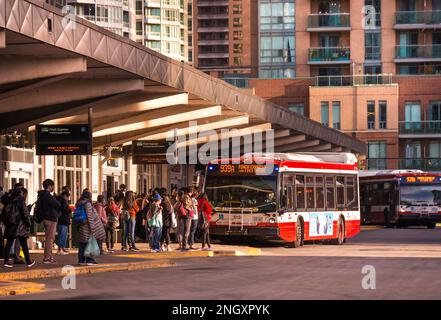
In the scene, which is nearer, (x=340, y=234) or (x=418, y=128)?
(x=340, y=234)

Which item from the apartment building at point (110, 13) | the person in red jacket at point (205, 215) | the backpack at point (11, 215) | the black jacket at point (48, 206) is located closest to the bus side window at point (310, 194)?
the person in red jacket at point (205, 215)

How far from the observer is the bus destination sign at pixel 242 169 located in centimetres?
3769

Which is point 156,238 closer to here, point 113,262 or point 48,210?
point 113,262

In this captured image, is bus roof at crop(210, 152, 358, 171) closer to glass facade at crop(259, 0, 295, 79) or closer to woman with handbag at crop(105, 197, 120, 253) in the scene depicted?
woman with handbag at crop(105, 197, 120, 253)

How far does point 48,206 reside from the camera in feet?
91.2

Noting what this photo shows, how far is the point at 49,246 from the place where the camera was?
2784cm

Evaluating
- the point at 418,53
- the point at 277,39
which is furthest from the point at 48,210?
the point at 277,39

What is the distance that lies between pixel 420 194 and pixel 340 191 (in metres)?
20.9

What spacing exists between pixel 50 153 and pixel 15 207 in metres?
8.96

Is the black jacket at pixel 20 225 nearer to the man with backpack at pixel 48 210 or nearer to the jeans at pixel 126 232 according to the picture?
the man with backpack at pixel 48 210

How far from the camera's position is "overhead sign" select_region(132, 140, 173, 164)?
4728cm

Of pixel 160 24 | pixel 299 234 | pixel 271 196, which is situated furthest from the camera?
pixel 160 24

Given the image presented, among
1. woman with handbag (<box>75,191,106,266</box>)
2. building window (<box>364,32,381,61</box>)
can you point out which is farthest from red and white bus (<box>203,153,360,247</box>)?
building window (<box>364,32,381,61</box>)
